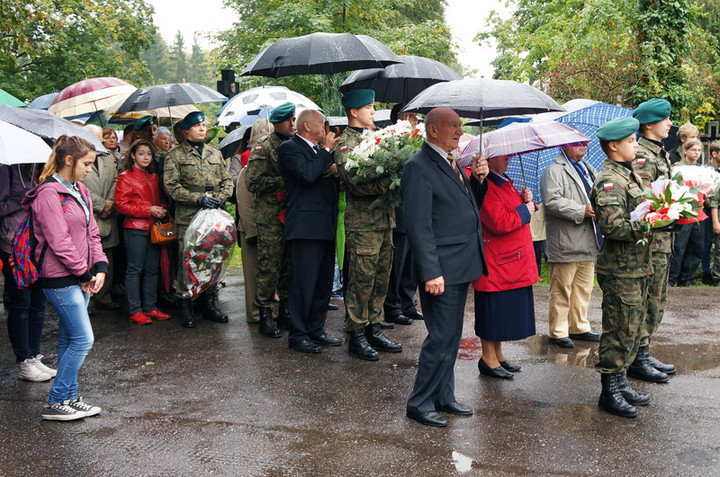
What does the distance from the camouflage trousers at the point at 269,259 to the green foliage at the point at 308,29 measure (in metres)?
7.81

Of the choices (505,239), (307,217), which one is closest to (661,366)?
(505,239)

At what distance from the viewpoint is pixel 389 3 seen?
20.9 meters

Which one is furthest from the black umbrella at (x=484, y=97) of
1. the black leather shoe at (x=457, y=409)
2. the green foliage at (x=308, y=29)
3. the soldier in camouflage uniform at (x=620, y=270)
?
the green foliage at (x=308, y=29)

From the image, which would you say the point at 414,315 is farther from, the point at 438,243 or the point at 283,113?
the point at 438,243

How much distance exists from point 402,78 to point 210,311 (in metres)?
3.40

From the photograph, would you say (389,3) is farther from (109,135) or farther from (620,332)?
(620,332)

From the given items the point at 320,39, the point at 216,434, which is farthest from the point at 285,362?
the point at 320,39

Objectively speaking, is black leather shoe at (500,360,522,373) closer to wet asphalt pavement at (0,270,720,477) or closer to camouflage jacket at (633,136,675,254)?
wet asphalt pavement at (0,270,720,477)

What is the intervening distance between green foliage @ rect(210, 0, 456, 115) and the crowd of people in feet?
24.0

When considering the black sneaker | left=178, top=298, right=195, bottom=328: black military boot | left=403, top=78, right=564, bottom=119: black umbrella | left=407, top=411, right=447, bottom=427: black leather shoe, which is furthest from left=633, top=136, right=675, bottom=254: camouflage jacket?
left=178, top=298, right=195, bottom=328: black military boot

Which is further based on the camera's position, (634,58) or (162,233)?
(634,58)

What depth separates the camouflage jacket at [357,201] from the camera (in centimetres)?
595

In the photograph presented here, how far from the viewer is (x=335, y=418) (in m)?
4.82

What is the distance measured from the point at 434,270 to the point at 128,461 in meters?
2.18
